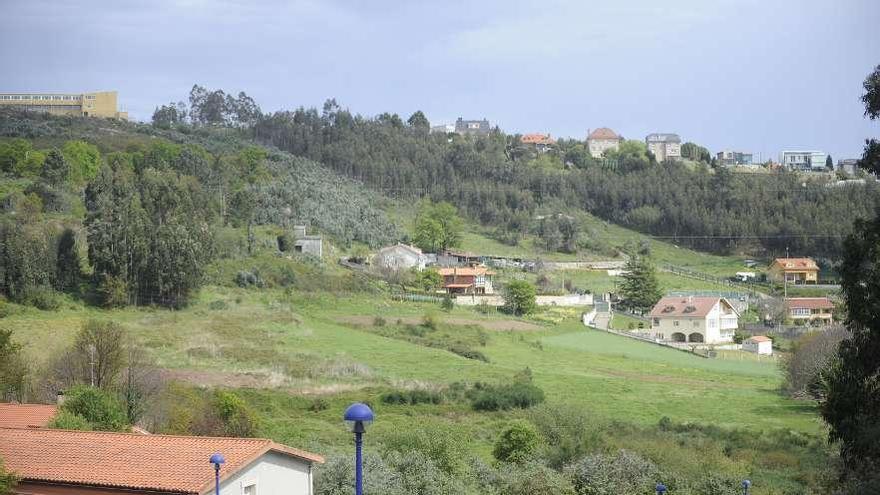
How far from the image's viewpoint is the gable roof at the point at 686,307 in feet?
196

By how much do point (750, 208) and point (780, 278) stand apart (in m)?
19.9

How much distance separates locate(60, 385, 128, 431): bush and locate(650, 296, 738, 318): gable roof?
4384cm

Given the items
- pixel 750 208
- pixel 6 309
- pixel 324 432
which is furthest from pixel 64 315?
pixel 750 208

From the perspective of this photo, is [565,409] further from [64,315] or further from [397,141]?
[397,141]

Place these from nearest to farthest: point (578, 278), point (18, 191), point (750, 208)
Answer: point (18, 191) → point (578, 278) → point (750, 208)

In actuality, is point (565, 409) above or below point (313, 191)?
below

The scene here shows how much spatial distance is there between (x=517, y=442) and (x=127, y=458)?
40.9 feet

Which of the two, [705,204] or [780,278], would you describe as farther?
[705,204]

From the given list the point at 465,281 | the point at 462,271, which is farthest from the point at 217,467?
the point at 462,271

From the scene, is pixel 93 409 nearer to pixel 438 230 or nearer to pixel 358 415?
pixel 358 415

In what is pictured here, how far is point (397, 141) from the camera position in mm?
115250

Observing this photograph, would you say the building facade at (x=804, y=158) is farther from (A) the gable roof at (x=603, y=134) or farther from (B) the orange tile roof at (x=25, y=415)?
(B) the orange tile roof at (x=25, y=415)

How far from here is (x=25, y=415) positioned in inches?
793

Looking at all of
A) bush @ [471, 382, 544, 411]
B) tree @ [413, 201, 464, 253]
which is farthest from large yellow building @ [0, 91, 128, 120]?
bush @ [471, 382, 544, 411]
